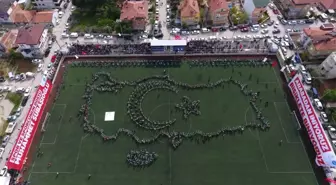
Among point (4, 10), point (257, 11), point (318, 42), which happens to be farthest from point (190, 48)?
point (4, 10)

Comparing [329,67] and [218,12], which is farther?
[218,12]

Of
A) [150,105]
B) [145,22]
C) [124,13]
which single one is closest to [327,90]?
[150,105]

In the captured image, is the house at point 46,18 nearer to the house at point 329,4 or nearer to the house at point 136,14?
the house at point 136,14

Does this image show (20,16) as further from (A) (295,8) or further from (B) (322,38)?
(B) (322,38)

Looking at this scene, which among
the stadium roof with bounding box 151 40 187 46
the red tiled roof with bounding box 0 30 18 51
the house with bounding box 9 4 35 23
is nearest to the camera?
the stadium roof with bounding box 151 40 187 46

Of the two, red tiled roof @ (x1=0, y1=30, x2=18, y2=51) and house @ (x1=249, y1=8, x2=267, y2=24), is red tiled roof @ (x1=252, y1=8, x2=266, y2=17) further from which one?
red tiled roof @ (x1=0, y1=30, x2=18, y2=51)

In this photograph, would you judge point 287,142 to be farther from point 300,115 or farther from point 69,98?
point 69,98

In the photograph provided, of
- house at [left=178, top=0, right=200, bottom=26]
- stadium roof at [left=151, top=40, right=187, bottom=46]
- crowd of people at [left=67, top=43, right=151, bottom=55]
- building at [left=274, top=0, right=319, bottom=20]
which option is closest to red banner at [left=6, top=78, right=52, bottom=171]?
crowd of people at [left=67, top=43, right=151, bottom=55]
